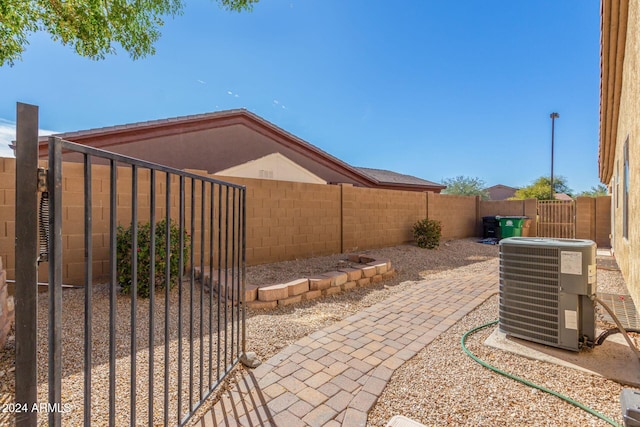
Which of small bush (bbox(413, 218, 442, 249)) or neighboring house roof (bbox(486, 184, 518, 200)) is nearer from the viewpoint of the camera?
small bush (bbox(413, 218, 442, 249))

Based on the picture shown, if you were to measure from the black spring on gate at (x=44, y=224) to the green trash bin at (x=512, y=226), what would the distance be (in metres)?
13.6

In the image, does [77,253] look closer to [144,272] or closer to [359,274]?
[144,272]

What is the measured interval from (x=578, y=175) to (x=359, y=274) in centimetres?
3959

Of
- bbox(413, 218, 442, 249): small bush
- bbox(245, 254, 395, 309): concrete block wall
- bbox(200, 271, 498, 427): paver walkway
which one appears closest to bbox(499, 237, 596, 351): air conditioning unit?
bbox(200, 271, 498, 427): paver walkway

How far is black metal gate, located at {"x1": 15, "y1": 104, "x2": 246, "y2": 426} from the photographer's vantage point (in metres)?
0.95

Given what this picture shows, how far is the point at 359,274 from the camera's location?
529cm

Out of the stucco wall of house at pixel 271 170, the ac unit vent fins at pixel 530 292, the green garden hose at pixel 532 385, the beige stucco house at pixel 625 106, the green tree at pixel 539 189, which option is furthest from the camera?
the green tree at pixel 539 189

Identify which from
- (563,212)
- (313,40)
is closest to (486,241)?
(563,212)

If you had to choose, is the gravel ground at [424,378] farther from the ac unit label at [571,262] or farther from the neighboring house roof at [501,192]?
the neighboring house roof at [501,192]

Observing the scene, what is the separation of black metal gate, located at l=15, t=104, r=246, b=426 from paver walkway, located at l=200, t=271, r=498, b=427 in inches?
12.4

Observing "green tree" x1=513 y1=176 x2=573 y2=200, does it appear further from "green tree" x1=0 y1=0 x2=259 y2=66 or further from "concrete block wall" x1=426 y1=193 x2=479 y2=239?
"green tree" x1=0 y1=0 x2=259 y2=66

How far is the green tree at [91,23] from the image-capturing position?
17.8 ft

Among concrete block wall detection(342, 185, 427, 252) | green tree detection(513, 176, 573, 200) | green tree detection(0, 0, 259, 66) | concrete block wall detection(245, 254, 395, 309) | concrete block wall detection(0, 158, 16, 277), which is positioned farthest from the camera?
green tree detection(513, 176, 573, 200)

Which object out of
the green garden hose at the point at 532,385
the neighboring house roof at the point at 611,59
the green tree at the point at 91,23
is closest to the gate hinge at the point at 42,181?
the green garden hose at the point at 532,385
